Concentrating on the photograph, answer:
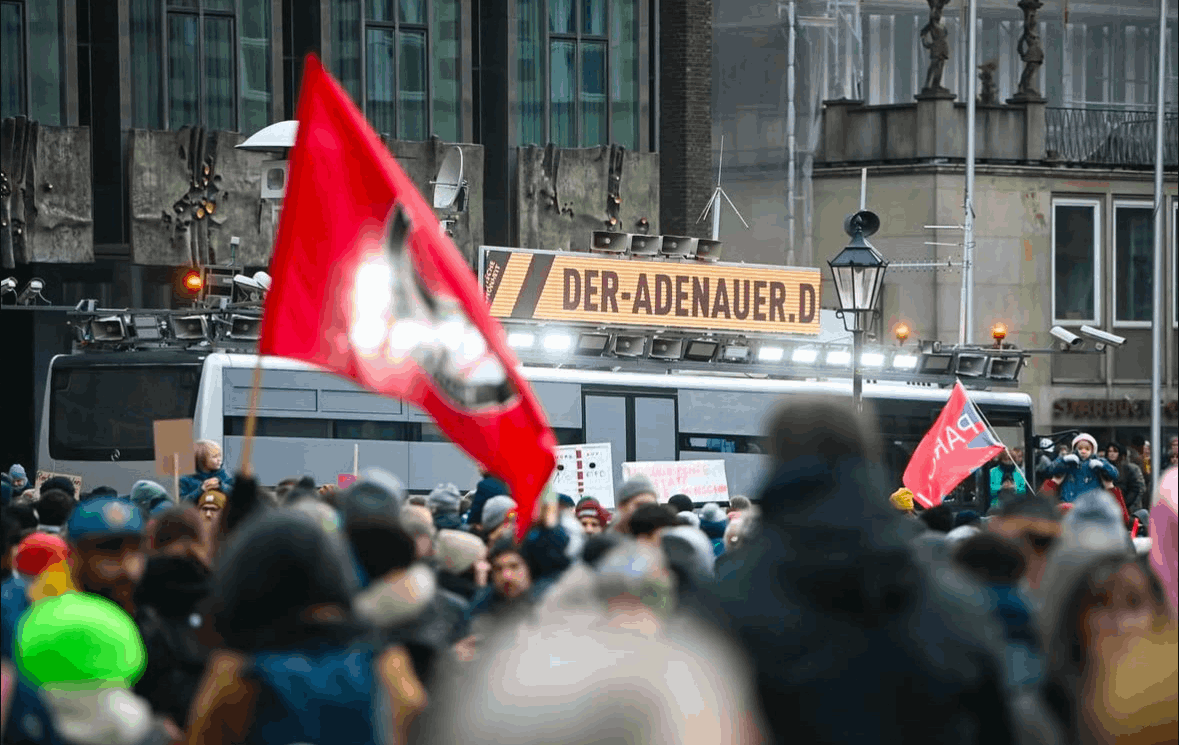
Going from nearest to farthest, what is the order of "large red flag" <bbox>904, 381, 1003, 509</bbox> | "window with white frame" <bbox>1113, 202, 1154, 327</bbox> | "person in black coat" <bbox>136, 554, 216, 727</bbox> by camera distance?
"person in black coat" <bbox>136, 554, 216, 727</bbox>
"large red flag" <bbox>904, 381, 1003, 509</bbox>
"window with white frame" <bbox>1113, 202, 1154, 327</bbox>

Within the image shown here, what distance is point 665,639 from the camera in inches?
113

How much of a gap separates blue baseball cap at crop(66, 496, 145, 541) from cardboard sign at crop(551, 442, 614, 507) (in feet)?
47.9

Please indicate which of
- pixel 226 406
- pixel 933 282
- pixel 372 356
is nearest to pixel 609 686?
pixel 372 356

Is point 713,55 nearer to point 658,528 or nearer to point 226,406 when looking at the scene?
point 226,406

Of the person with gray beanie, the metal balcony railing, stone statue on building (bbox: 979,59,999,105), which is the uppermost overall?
stone statue on building (bbox: 979,59,999,105)

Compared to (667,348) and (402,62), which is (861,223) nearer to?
(667,348)

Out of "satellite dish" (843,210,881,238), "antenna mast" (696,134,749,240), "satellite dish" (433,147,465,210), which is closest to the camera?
"satellite dish" (843,210,881,238)

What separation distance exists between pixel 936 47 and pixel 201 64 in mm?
14054

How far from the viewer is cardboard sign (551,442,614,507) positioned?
22.3m

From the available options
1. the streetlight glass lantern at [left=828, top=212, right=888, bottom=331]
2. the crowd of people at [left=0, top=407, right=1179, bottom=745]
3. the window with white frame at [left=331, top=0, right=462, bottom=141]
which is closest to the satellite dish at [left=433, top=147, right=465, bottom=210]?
the window with white frame at [left=331, top=0, right=462, bottom=141]

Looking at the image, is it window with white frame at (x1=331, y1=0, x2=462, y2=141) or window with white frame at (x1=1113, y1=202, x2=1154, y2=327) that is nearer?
window with white frame at (x1=331, y1=0, x2=462, y2=141)

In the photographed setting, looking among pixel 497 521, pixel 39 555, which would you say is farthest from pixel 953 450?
pixel 39 555

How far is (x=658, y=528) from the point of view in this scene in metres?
8.55

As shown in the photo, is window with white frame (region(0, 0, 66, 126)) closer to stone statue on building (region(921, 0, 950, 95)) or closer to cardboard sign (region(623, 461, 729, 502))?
cardboard sign (region(623, 461, 729, 502))
